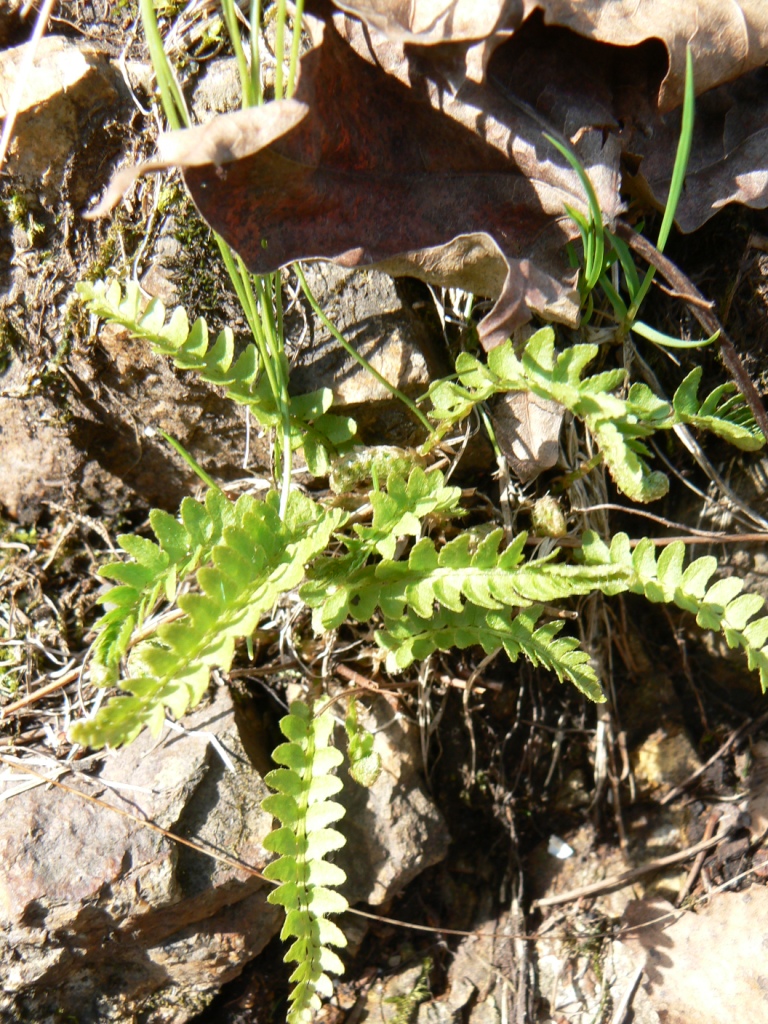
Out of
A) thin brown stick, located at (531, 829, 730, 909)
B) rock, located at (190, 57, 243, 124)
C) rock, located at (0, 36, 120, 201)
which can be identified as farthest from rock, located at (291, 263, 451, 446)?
Answer: thin brown stick, located at (531, 829, 730, 909)

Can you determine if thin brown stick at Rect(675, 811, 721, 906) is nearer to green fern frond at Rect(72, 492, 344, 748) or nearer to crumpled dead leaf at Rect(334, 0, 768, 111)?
green fern frond at Rect(72, 492, 344, 748)

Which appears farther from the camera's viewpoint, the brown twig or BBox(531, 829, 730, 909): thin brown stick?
BBox(531, 829, 730, 909): thin brown stick

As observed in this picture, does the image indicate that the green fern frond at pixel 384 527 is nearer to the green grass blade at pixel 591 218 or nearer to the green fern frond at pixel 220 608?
the green fern frond at pixel 220 608

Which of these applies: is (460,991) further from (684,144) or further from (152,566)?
(684,144)

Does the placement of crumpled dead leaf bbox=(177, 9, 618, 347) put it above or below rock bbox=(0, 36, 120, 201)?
below

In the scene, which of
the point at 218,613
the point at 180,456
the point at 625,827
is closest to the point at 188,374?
the point at 180,456

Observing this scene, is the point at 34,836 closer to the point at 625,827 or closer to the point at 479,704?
the point at 479,704

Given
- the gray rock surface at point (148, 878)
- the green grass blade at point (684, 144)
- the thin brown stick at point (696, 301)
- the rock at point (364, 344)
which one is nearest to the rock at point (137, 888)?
the gray rock surface at point (148, 878)

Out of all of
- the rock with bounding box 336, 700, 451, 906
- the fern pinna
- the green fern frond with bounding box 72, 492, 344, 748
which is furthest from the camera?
the rock with bounding box 336, 700, 451, 906
